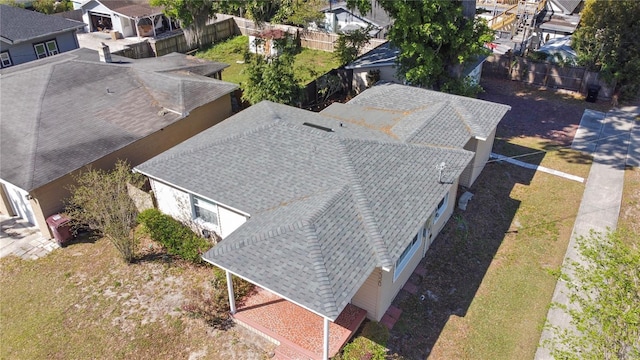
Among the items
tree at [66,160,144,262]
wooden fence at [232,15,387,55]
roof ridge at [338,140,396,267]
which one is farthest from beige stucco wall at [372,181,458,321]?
wooden fence at [232,15,387,55]

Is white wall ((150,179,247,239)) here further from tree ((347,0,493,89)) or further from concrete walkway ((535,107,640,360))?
tree ((347,0,493,89))

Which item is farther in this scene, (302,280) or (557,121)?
(557,121)

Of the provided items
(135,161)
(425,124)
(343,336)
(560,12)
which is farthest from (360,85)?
(560,12)

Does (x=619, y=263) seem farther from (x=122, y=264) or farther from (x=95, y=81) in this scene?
(x=95, y=81)

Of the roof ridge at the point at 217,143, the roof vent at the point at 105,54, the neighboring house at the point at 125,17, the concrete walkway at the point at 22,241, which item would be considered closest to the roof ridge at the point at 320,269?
the roof ridge at the point at 217,143

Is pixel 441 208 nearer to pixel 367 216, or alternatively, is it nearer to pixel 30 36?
pixel 367 216

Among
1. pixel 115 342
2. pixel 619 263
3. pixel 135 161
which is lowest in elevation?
pixel 115 342

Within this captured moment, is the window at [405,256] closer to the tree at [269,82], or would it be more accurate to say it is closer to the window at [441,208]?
the window at [441,208]
